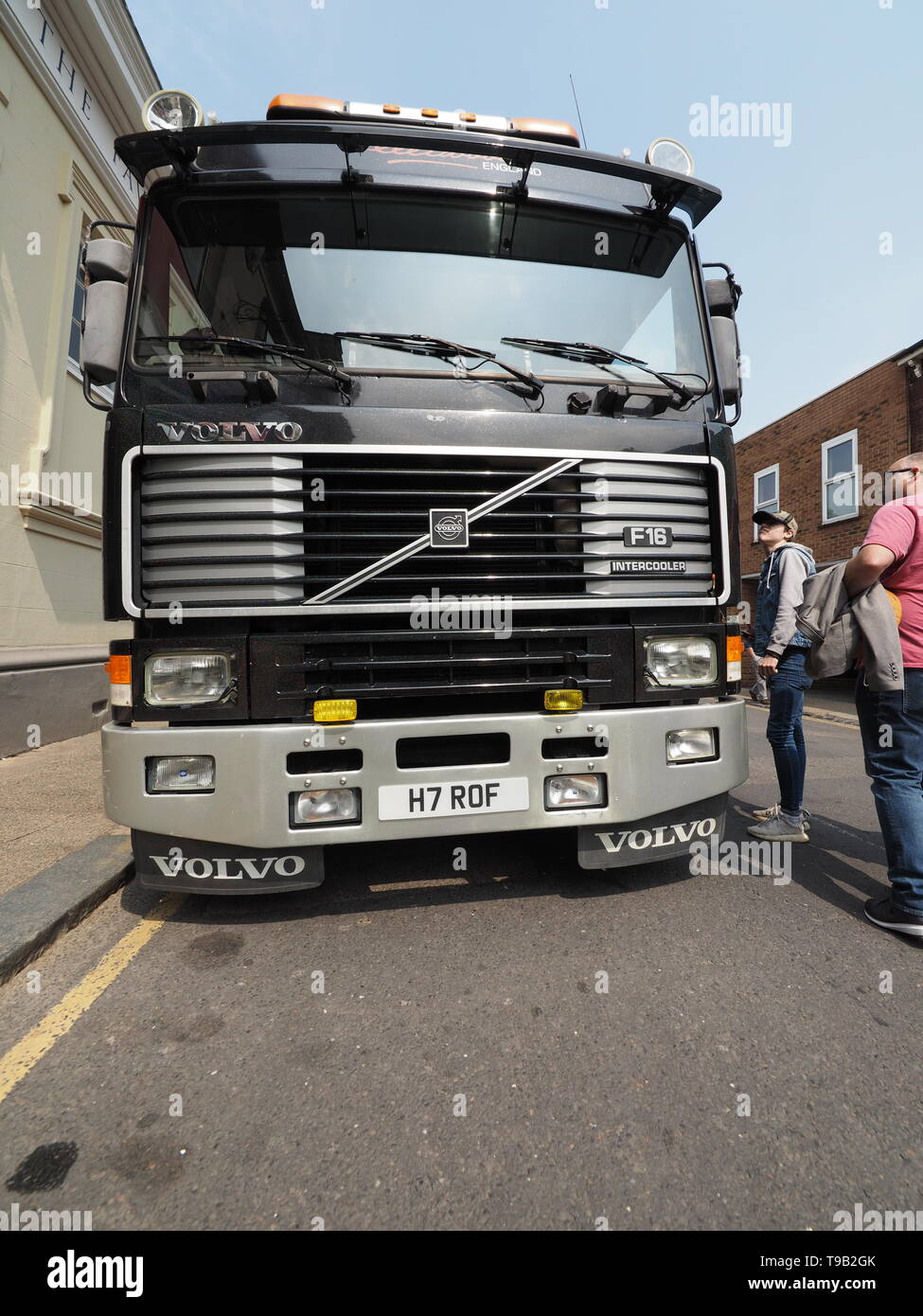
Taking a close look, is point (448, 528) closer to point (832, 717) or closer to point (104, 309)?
point (104, 309)

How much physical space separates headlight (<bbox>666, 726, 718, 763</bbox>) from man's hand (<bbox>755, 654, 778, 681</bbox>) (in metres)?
1.28

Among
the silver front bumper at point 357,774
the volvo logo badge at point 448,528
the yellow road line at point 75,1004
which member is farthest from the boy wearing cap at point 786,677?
the yellow road line at point 75,1004

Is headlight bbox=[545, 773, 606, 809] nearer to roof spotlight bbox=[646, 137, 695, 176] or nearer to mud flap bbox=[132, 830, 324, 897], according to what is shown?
mud flap bbox=[132, 830, 324, 897]

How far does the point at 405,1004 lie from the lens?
216 cm

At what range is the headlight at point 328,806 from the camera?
2.42 meters

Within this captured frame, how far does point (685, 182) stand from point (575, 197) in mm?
552

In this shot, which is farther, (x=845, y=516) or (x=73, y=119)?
(x=845, y=516)

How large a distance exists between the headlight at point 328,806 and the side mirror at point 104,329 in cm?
196

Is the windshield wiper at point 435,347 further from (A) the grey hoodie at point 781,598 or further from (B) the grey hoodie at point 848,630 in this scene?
(A) the grey hoodie at point 781,598

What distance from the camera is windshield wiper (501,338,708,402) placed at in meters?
2.83

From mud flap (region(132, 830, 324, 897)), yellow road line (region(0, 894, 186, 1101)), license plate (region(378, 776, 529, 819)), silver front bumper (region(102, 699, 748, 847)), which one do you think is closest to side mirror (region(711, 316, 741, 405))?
silver front bumper (region(102, 699, 748, 847))
